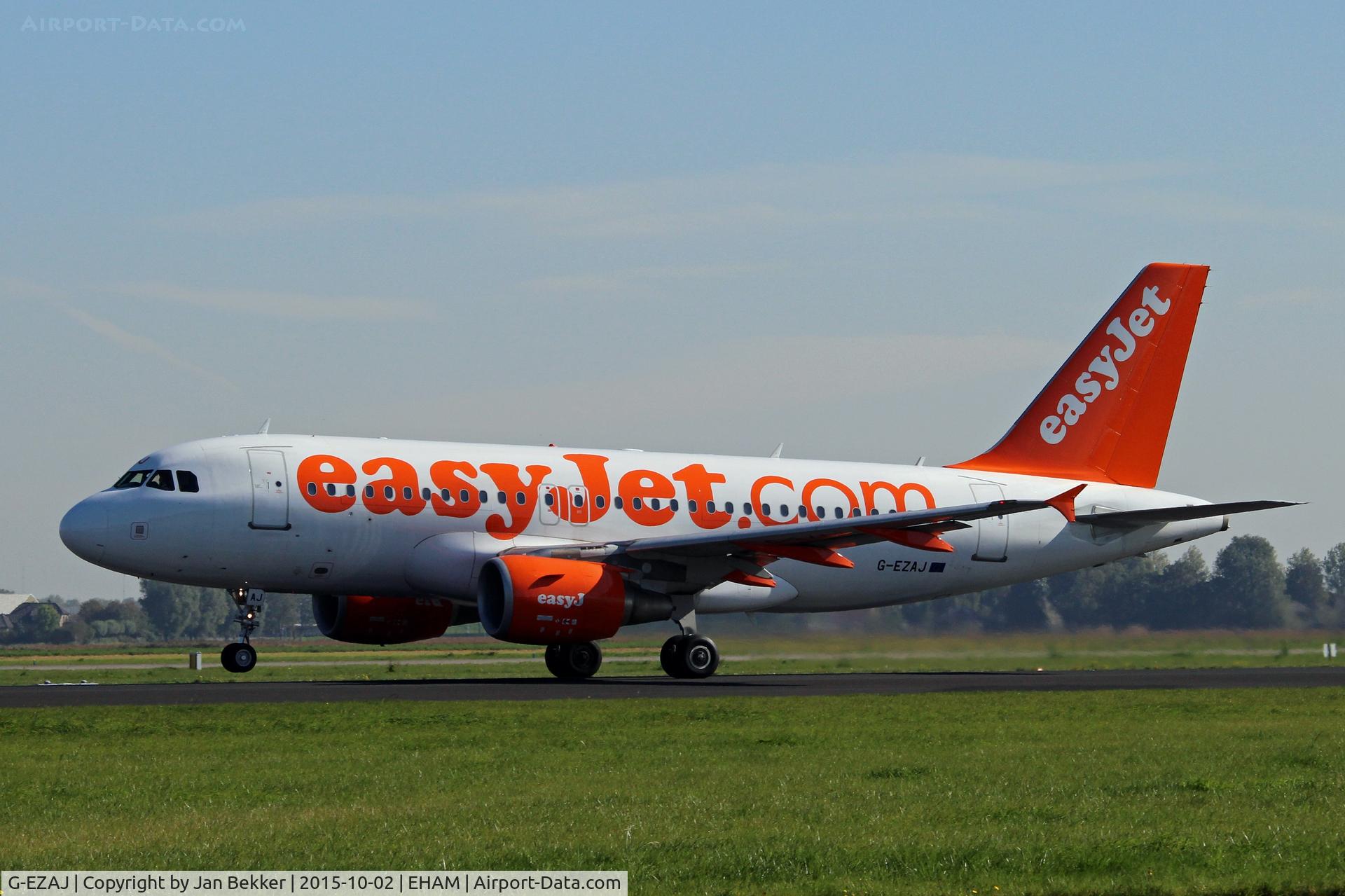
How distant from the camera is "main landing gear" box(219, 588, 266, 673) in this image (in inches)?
1211

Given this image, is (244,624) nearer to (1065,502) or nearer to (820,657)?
(820,657)

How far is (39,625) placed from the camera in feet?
389

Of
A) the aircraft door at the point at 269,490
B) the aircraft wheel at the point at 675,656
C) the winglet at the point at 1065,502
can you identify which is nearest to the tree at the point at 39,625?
the aircraft door at the point at 269,490

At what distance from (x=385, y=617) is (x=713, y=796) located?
2138cm

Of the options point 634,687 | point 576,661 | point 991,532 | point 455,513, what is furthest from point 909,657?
point 455,513

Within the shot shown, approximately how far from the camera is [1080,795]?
1268cm

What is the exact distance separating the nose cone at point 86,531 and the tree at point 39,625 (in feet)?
278

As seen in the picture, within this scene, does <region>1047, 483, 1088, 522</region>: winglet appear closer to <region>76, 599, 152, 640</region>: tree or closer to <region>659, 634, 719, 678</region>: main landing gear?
<region>659, 634, 719, 678</region>: main landing gear

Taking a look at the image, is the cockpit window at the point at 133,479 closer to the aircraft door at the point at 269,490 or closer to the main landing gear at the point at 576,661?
the aircraft door at the point at 269,490

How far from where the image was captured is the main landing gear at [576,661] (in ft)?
103

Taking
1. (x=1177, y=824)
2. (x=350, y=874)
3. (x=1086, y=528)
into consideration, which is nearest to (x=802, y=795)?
(x=1177, y=824)

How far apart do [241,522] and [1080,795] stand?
67.4 ft

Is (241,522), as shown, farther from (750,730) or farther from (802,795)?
(802,795)

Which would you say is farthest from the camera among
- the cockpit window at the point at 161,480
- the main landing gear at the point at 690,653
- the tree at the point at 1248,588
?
the tree at the point at 1248,588
